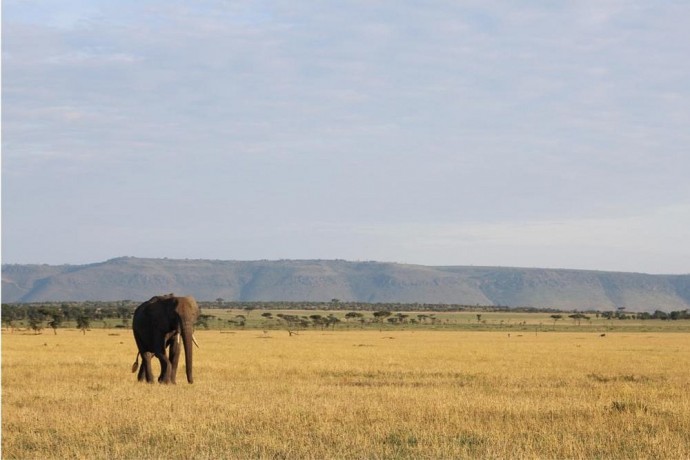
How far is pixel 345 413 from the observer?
18422mm

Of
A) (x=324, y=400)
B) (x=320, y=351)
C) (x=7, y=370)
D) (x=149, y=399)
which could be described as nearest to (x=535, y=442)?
(x=324, y=400)

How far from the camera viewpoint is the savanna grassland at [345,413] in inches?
584

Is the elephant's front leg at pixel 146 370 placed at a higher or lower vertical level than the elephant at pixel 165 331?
lower

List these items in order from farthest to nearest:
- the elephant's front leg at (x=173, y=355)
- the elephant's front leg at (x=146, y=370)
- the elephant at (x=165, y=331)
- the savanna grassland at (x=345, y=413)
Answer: the elephant's front leg at (x=146, y=370)
the elephant at (x=165, y=331)
the elephant's front leg at (x=173, y=355)
the savanna grassland at (x=345, y=413)

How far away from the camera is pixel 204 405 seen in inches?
784

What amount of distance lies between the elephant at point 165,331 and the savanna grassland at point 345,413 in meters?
0.88

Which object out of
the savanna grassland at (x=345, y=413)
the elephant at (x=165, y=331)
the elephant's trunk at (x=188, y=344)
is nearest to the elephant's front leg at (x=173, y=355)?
the elephant at (x=165, y=331)

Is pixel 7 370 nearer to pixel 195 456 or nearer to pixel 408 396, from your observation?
pixel 408 396

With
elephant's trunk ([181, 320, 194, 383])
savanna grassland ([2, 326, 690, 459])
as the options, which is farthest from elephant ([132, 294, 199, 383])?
savanna grassland ([2, 326, 690, 459])

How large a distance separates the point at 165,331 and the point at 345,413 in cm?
1058

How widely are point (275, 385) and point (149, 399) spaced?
5.25 metres

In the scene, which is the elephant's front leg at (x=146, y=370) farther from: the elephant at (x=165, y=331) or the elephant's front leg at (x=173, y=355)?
the elephant's front leg at (x=173, y=355)

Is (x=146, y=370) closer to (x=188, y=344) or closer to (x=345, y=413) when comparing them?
(x=188, y=344)

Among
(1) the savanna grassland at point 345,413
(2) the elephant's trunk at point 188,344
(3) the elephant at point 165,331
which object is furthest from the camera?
(3) the elephant at point 165,331
